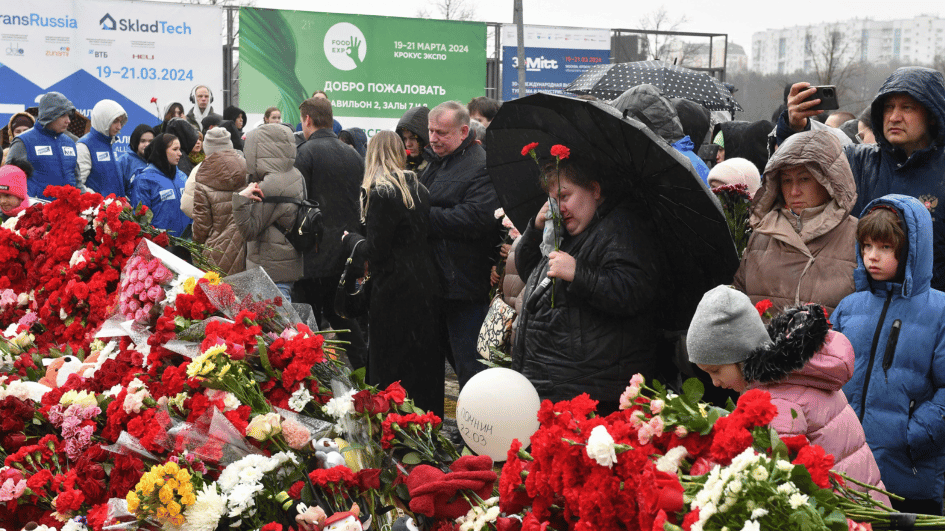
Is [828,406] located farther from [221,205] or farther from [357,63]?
[357,63]

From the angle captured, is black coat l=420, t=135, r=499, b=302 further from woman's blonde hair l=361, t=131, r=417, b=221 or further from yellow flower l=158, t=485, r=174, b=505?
yellow flower l=158, t=485, r=174, b=505

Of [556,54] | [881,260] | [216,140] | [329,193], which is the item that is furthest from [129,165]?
[556,54]

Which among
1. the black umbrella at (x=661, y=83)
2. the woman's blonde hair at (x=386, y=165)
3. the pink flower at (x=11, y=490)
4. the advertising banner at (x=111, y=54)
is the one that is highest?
the advertising banner at (x=111, y=54)

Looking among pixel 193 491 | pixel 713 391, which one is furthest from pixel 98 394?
pixel 713 391

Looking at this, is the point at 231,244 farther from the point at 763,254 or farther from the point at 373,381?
the point at 763,254

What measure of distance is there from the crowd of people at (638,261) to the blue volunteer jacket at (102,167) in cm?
229

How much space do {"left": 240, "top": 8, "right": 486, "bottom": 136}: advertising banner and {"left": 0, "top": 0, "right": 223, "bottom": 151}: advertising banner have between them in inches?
29.2

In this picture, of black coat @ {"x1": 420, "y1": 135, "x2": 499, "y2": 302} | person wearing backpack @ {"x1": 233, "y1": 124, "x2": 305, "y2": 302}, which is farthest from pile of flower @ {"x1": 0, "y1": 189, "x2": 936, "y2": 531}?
person wearing backpack @ {"x1": 233, "y1": 124, "x2": 305, "y2": 302}

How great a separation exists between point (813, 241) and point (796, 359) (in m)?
1.20

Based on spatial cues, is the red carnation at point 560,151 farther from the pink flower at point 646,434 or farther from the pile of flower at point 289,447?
the pink flower at point 646,434

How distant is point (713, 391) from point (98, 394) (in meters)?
2.28

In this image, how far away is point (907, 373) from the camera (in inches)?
113

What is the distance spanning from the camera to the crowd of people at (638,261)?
2322 mm

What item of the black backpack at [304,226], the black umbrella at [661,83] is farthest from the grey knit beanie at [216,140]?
the black umbrella at [661,83]
